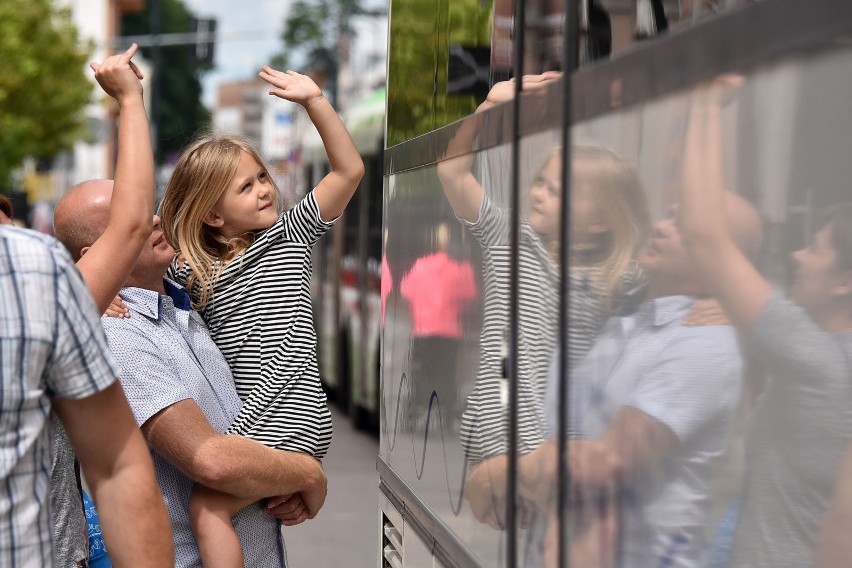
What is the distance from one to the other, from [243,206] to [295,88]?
12.0 inches

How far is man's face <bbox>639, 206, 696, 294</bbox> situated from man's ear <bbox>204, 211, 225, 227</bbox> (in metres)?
1.74

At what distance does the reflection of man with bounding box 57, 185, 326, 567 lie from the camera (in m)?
2.83

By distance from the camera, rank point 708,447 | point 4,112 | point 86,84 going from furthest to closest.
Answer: point 86,84 → point 4,112 → point 708,447

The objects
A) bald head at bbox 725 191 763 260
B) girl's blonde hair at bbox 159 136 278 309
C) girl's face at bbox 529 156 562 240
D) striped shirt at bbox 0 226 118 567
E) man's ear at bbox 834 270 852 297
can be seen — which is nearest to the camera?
man's ear at bbox 834 270 852 297

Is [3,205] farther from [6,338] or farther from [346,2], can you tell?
[346,2]

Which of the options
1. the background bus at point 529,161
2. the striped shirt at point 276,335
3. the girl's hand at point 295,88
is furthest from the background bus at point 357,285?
the striped shirt at point 276,335

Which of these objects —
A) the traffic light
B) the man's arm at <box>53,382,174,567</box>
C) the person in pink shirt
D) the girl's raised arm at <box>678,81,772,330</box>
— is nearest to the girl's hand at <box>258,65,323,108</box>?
the person in pink shirt

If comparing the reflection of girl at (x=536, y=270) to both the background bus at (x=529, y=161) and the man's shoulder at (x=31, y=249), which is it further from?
the man's shoulder at (x=31, y=249)

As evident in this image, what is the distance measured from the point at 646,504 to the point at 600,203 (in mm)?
398

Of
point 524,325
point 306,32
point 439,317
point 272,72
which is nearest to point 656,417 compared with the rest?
point 524,325

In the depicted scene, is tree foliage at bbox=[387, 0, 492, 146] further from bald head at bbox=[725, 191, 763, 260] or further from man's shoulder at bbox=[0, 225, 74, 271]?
bald head at bbox=[725, 191, 763, 260]

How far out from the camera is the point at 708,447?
4.95 ft

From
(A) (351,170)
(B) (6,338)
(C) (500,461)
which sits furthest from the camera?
(A) (351,170)

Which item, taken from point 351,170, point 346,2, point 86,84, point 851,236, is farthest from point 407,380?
point 346,2
